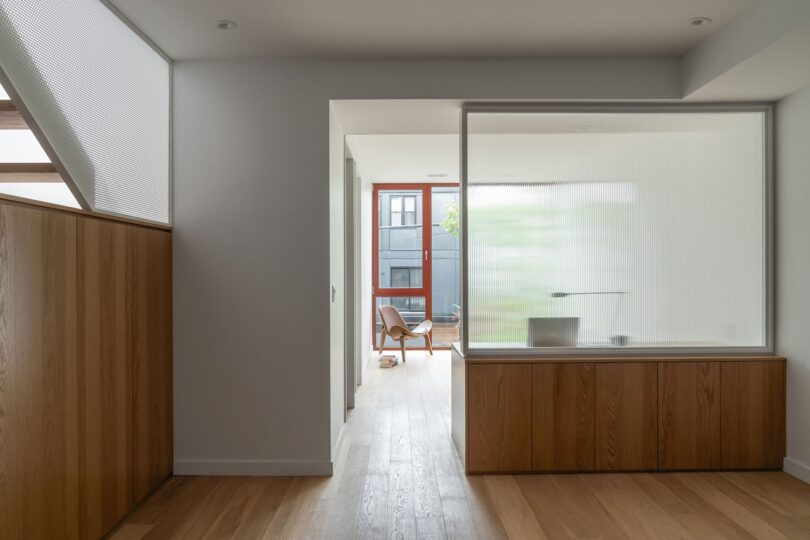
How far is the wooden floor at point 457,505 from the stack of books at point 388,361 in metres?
3.34

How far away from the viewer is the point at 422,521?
292 cm

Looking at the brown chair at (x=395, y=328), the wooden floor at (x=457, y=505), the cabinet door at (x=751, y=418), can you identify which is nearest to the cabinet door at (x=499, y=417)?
the wooden floor at (x=457, y=505)

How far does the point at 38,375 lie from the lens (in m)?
2.25

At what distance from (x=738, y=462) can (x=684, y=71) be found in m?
2.42

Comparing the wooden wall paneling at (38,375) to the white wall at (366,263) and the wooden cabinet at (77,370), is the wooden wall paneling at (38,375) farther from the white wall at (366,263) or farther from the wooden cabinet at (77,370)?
the white wall at (366,263)

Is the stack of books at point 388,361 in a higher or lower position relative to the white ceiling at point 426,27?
lower

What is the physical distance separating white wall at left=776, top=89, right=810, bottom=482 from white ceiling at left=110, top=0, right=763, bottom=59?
0.83m

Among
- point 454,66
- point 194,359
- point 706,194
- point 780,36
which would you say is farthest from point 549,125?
point 194,359

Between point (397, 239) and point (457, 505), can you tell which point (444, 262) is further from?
point (457, 505)

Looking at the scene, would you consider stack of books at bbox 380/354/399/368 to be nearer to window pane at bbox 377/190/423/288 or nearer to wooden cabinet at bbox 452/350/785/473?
window pane at bbox 377/190/423/288

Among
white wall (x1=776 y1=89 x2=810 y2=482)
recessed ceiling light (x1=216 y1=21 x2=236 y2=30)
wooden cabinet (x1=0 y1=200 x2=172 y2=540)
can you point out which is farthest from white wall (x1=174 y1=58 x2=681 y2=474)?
white wall (x1=776 y1=89 x2=810 y2=482)

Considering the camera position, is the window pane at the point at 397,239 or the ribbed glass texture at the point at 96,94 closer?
the ribbed glass texture at the point at 96,94

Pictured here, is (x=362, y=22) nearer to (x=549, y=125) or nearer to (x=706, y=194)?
(x=549, y=125)

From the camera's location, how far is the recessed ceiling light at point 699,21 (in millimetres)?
3023
